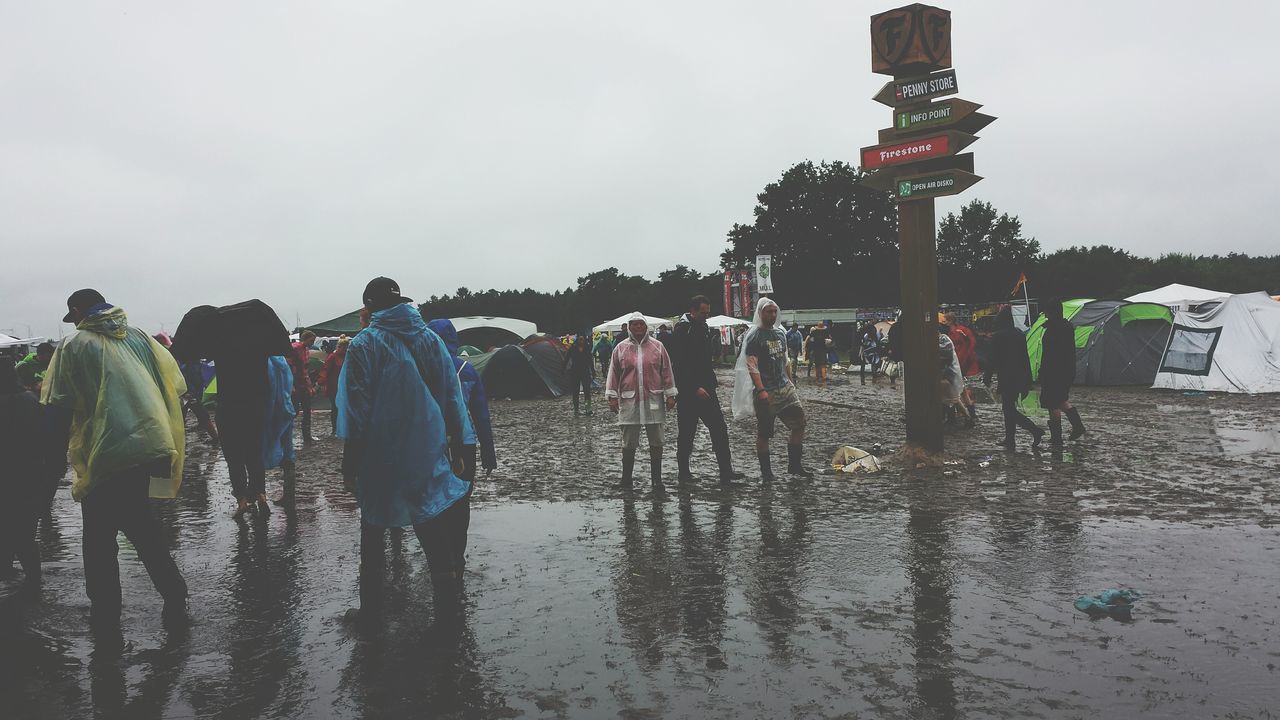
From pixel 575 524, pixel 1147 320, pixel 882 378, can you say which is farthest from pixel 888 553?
pixel 882 378

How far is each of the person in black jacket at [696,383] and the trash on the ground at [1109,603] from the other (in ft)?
14.9

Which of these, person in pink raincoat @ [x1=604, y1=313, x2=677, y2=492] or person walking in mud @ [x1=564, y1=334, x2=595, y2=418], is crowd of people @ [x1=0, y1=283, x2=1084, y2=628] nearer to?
person in pink raincoat @ [x1=604, y1=313, x2=677, y2=492]

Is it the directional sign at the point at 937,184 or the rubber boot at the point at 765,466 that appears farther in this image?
the directional sign at the point at 937,184

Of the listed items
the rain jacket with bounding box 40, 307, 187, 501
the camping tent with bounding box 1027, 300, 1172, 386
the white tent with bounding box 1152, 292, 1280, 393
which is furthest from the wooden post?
the camping tent with bounding box 1027, 300, 1172, 386

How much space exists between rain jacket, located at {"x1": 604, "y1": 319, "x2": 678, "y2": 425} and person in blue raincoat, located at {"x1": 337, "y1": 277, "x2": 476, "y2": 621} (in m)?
4.13

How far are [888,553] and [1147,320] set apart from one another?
19.8 metres

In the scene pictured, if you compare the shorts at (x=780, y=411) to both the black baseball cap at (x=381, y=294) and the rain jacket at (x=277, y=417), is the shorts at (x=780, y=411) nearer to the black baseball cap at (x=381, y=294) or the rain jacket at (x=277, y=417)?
the rain jacket at (x=277, y=417)

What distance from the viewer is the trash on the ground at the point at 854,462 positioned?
9.41m

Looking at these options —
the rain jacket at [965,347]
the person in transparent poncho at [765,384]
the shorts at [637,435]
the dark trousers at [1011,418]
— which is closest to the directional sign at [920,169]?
the person in transparent poncho at [765,384]

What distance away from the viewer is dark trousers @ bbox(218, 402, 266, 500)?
7.21 m

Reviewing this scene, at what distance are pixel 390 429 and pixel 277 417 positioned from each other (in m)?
3.71

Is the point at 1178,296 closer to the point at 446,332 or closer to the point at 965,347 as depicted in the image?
the point at 965,347

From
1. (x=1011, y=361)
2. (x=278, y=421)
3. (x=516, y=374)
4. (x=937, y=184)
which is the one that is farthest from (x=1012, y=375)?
(x=516, y=374)

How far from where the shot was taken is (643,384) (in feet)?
28.4
